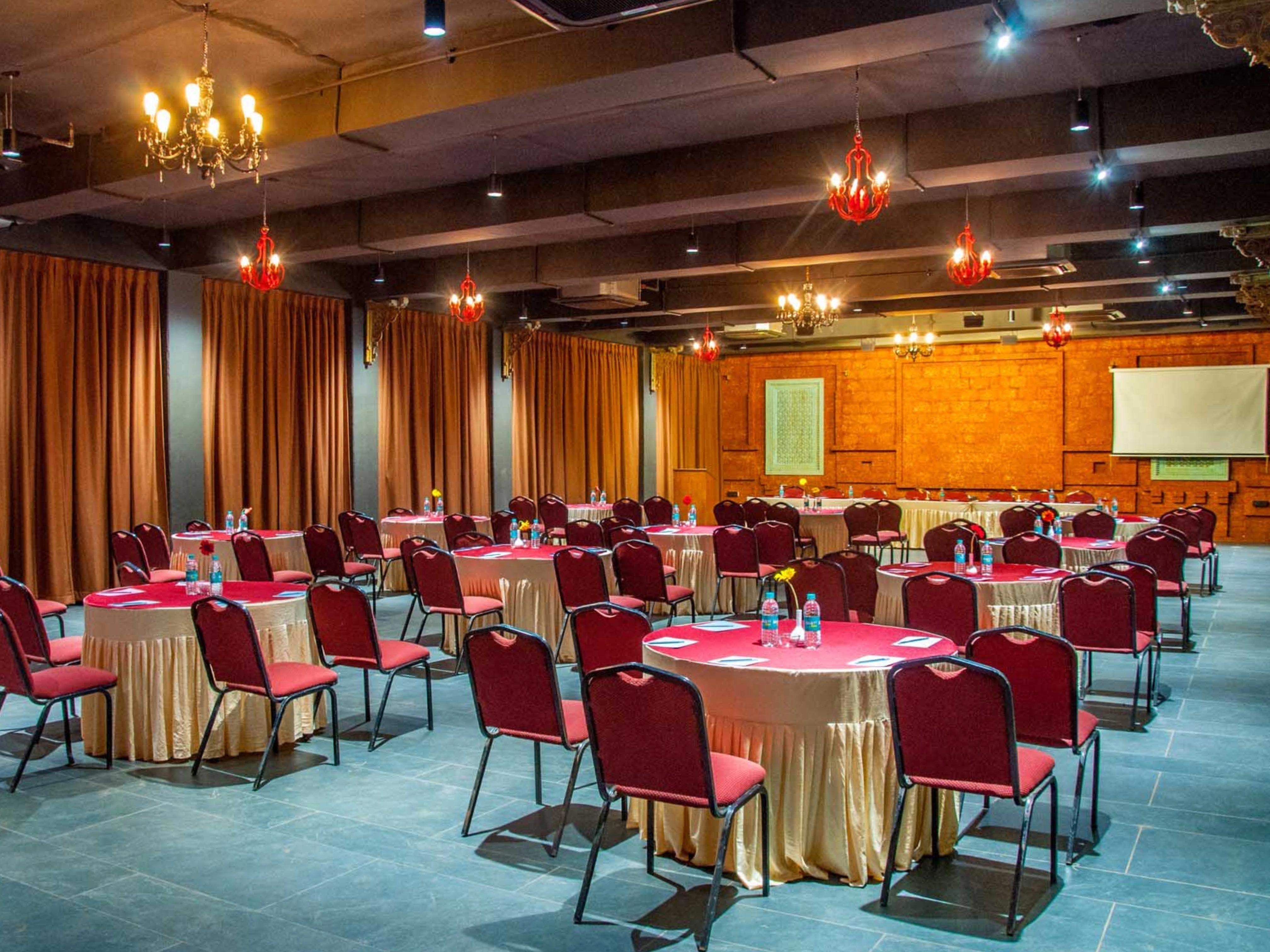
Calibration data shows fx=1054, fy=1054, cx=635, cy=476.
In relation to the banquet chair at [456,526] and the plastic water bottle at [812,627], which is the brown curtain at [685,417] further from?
the plastic water bottle at [812,627]

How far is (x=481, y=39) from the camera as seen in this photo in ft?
19.3

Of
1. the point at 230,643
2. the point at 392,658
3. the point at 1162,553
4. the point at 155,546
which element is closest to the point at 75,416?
the point at 155,546

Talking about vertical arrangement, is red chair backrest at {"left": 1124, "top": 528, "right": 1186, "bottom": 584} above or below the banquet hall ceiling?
below

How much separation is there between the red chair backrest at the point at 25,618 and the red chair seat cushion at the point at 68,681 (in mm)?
247

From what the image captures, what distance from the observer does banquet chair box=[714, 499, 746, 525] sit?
40.7 feet

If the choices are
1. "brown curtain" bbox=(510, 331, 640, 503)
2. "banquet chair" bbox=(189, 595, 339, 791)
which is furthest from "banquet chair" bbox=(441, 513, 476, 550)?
"brown curtain" bbox=(510, 331, 640, 503)

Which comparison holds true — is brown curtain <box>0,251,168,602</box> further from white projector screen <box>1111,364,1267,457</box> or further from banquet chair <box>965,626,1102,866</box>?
white projector screen <box>1111,364,1267,457</box>

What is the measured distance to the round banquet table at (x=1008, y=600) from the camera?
6.48 meters

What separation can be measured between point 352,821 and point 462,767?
86 centimetres

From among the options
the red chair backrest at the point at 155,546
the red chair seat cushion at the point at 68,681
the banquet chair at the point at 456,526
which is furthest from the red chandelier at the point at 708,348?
the red chair seat cushion at the point at 68,681

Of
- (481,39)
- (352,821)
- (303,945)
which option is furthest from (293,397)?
(303,945)

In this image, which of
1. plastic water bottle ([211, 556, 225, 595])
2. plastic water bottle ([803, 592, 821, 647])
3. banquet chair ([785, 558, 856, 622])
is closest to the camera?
plastic water bottle ([803, 592, 821, 647])

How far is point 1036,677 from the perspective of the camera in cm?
403

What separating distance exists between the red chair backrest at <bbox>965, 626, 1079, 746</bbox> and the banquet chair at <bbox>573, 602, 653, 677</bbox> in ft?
4.84
